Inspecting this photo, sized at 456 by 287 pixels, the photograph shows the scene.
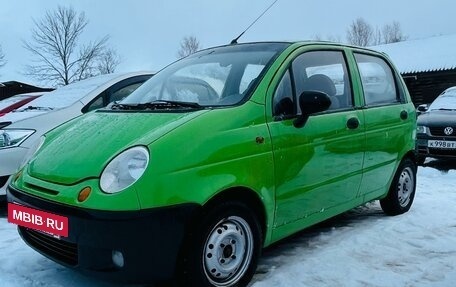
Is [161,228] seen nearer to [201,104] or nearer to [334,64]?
[201,104]

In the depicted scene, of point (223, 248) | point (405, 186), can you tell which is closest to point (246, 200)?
point (223, 248)

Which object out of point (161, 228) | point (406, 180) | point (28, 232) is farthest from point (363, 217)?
point (28, 232)

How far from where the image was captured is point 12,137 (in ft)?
15.1

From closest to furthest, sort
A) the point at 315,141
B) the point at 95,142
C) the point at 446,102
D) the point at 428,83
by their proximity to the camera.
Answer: the point at 95,142, the point at 315,141, the point at 446,102, the point at 428,83

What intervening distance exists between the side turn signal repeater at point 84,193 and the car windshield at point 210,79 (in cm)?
90

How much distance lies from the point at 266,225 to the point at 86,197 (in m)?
1.20

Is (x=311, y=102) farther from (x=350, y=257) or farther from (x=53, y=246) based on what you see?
(x=53, y=246)

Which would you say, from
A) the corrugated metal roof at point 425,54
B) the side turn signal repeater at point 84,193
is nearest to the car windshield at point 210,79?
the side turn signal repeater at point 84,193

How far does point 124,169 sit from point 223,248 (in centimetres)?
79

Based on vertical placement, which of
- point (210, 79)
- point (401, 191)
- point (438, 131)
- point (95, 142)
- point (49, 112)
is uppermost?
point (210, 79)

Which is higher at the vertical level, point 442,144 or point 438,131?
point 438,131

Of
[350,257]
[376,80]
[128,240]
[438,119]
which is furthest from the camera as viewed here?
[438,119]

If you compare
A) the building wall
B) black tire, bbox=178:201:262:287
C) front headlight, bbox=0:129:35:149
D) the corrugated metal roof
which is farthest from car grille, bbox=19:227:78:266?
the building wall

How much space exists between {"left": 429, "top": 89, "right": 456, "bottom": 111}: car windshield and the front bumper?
8.03 meters
